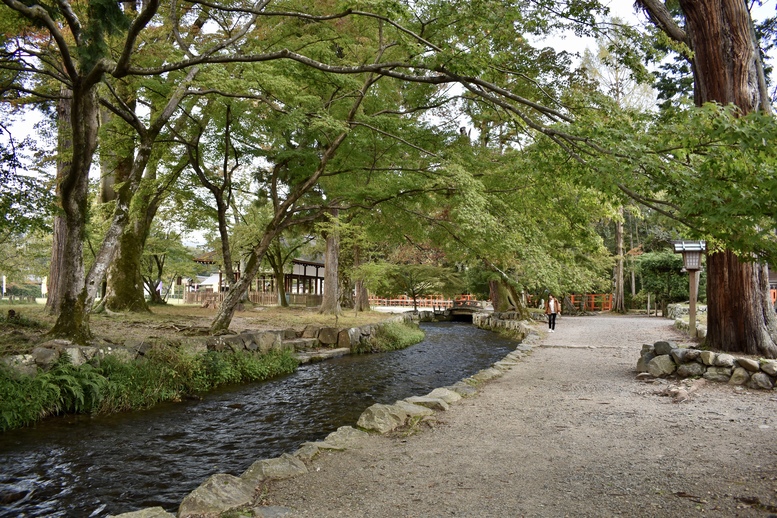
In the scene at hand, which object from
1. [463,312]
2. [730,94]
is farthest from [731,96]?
[463,312]

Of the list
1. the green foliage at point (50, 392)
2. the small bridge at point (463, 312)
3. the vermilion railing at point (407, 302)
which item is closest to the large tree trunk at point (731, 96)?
the green foliage at point (50, 392)

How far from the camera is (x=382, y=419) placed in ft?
17.8

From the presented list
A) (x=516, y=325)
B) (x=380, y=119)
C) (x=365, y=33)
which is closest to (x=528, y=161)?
(x=380, y=119)

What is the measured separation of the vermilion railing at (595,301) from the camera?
32.2m

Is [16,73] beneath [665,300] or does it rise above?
above

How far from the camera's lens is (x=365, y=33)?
10.8 metres

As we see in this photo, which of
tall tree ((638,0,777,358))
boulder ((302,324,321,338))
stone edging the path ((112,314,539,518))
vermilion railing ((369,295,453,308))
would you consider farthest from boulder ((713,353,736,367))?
vermilion railing ((369,295,453,308))

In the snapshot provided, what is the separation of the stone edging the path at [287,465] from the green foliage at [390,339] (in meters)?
7.55

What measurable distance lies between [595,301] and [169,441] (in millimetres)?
31850

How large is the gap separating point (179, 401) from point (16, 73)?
7495 millimetres

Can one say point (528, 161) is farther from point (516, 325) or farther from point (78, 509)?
point (516, 325)

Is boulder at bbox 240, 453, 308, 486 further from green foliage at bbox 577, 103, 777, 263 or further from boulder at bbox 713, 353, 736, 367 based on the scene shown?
boulder at bbox 713, 353, 736, 367

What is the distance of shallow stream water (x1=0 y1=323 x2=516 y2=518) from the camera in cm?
448

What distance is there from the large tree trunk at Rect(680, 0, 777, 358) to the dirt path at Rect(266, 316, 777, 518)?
2.27m
